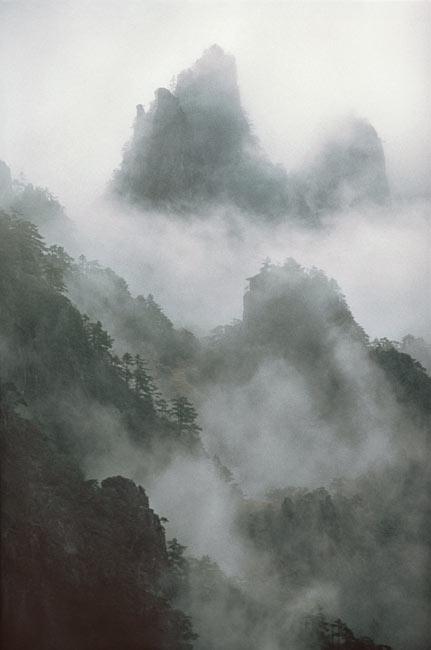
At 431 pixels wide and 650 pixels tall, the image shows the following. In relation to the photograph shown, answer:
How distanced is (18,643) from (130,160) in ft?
376

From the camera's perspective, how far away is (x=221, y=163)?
460ft

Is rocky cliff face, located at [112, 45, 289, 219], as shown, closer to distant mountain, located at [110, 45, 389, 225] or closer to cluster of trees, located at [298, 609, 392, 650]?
distant mountain, located at [110, 45, 389, 225]

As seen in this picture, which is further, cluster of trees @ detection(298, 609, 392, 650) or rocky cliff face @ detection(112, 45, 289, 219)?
rocky cliff face @ detection(112, 45, 289, 219)

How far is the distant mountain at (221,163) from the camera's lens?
5285 inches

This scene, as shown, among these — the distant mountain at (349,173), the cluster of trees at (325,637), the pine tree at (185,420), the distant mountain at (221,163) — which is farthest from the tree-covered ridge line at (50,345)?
the distant mountain at (349,173)

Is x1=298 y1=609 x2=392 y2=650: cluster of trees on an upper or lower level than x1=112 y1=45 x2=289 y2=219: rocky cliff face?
lower

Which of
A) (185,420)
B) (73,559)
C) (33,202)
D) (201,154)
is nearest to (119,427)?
(185,420)

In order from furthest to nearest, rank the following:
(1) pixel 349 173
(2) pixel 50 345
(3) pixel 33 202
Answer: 1. (1) pixel 349 173
2. (3) pixel 33 202
3. (2) pixel 50 345

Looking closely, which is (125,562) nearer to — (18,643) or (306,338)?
(18,643)

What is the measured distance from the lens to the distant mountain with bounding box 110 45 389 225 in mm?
134250

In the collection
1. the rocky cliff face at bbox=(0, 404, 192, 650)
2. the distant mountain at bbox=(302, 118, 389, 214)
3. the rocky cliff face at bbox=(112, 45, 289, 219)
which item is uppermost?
the distant mountain at bbox=(302, 118, 389, 214)

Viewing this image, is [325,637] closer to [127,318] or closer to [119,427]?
[119,427]

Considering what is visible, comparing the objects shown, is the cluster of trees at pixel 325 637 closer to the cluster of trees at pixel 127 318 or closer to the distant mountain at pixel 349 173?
the cluster of trees at pixel 127 318

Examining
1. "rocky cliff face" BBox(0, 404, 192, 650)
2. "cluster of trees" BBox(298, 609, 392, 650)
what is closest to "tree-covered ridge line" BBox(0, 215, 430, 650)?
"rocky cliff face" BBox(0, 404, 192, 650)
